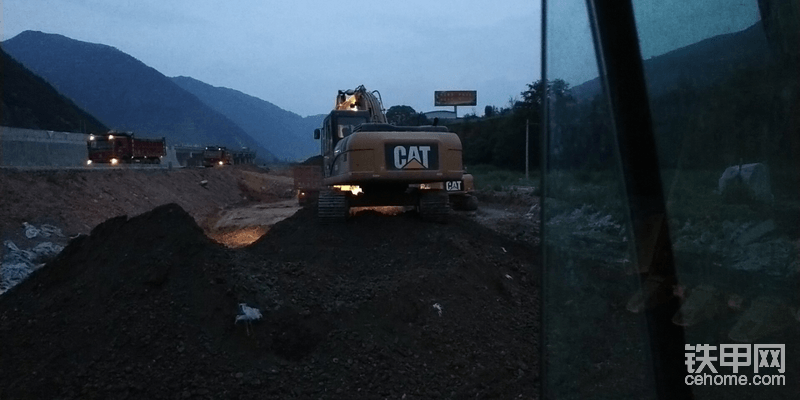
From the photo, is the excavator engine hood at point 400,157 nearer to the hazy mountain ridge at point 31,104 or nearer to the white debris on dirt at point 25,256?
the white debris on dirt at point 25,256

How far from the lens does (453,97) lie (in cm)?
6875

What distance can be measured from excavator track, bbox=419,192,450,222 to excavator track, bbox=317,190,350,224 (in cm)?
133

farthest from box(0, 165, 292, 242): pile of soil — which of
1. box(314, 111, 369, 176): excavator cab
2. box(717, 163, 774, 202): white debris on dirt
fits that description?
box(717, 163, 774, 202): white debris on dirt

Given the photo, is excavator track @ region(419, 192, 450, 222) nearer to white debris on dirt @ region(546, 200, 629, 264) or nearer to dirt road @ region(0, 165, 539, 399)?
dirt road @ region(0, 165, 539, 399)

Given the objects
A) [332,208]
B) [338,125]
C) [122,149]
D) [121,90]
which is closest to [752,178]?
[332,208]

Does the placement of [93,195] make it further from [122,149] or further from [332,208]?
[122,149]

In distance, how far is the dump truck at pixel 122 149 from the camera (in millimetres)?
37375

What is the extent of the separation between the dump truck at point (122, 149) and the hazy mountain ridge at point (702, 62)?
123ft

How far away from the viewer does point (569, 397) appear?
11.0 feet

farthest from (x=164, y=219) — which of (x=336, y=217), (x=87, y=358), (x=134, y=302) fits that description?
(x=336, y=217)

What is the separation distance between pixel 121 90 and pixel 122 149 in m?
138

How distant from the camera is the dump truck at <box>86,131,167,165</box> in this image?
1471 inches

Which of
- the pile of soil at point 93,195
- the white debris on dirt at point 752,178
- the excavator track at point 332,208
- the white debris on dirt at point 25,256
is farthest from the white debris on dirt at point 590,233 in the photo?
the pile of soil at point 93,195

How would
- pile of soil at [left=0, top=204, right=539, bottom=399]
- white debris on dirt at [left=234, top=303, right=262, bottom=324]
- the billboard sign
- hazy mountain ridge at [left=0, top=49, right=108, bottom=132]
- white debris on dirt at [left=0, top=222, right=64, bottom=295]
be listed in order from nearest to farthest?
1. pile of soil at [left=0, top=204, right=539, bottom=399]
2. white debris on dirt at [left=234, top=303, right=262, bottom=324]
3. white debris on dirt at [left=0, top=222, right=64, bottom=295]
4. hazy mountain ridge at [left=0, top=49, right=108, bottom=132]
5. the billboard sign
